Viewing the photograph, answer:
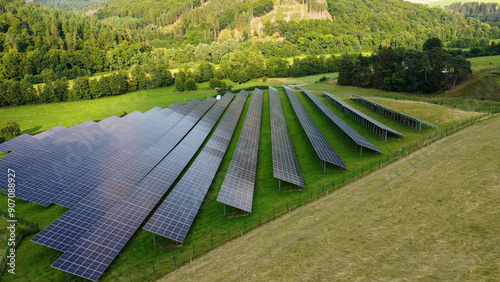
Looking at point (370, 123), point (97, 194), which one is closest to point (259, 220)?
point (97, 194)

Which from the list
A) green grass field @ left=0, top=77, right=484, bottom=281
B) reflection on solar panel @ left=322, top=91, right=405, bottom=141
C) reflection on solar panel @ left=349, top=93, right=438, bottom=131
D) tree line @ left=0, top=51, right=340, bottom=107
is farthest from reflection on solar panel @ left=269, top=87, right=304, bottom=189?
tree line @ left=0, top=51, right=340, bottom=107

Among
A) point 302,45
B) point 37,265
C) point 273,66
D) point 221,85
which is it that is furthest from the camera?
point 302,45

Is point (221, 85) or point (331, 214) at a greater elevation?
point (221, 85)

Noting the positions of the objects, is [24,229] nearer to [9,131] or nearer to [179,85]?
[9,131]

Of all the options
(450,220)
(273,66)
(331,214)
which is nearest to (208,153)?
(331,214)

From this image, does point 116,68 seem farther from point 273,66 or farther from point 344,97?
point 344,97

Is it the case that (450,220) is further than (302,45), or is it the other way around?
(302,45)

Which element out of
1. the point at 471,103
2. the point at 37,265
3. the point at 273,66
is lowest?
the point at 37,265
